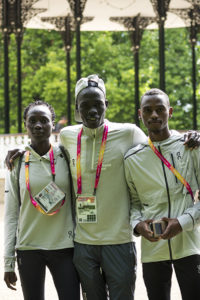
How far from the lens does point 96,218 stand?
12.7ft

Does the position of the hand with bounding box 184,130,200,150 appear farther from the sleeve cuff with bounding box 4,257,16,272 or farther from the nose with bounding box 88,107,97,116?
the sleeve cuff with bounding box 4,257,16,272

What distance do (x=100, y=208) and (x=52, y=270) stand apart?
0.59m

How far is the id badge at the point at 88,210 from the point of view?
3.88 m

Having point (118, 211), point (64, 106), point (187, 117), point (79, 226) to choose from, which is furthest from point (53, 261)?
point (187, 117)

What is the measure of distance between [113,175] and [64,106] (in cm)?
2581

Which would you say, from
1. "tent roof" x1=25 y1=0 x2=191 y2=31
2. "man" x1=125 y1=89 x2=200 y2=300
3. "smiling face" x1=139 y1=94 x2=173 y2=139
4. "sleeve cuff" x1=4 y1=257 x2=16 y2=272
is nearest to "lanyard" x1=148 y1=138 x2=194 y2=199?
"man" x1=125 y1=89 x2=200 y2=300

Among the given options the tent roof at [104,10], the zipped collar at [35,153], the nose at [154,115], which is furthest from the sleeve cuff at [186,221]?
the tent roof at [104,10]

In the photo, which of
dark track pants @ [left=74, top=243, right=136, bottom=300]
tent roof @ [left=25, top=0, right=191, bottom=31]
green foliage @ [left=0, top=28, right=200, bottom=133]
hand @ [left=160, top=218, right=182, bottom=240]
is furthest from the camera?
green foliage @ [left=0, top=28, right=200, bottom=133]

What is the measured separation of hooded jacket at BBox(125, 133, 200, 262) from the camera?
3.72m

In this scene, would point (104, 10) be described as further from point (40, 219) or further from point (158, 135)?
point (40, 219)

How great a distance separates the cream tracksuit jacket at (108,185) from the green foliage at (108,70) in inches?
974

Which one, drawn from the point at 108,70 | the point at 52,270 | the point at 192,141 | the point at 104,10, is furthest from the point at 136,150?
the point at 108,70

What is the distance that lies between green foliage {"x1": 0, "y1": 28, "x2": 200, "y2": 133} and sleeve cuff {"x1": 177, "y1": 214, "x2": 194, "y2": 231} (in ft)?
83.0

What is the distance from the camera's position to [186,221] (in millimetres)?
3596
